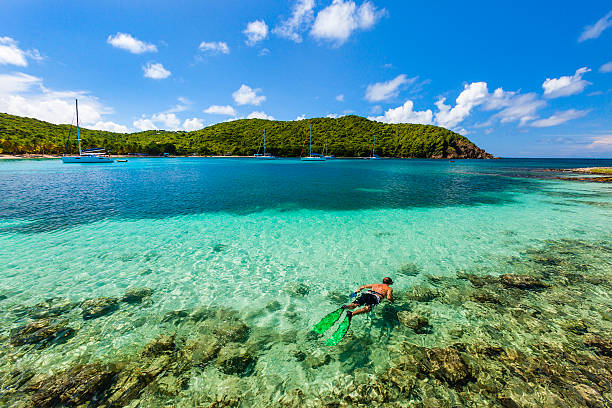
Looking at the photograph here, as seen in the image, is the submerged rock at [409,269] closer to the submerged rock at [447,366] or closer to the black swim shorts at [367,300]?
the black swim shorts at [367,300]

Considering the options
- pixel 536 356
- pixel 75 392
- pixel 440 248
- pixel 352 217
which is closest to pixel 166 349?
pixel 75 392

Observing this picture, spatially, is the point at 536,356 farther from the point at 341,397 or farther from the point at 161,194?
the point at 161,194

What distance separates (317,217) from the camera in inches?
712

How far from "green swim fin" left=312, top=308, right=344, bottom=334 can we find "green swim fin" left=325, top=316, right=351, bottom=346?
26cm

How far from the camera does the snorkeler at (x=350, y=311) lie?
20.4 feet

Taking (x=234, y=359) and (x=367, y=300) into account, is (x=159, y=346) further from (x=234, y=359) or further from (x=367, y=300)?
(x=367, y=300)

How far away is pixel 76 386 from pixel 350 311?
20.7ft

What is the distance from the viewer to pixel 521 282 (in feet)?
28.8

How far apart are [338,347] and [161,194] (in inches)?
1083

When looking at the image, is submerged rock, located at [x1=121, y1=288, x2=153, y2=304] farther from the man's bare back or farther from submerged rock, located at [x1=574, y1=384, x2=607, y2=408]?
submerged rock, located at [x1=574, y1=384, x2=607, y2=408]

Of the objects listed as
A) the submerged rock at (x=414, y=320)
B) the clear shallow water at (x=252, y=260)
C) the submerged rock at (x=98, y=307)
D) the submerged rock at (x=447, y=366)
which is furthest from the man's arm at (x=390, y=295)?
the submerged rock at (x=98, y=307)

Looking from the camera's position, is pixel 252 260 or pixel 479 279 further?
pixel 252 260

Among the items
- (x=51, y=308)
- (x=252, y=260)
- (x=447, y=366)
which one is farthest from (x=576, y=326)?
→ (x=51, y=308)

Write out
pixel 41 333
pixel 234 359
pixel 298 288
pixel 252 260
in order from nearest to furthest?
pixel 234 359 → pixel 41 333 → pixel 298 288 → pixel 252 260
